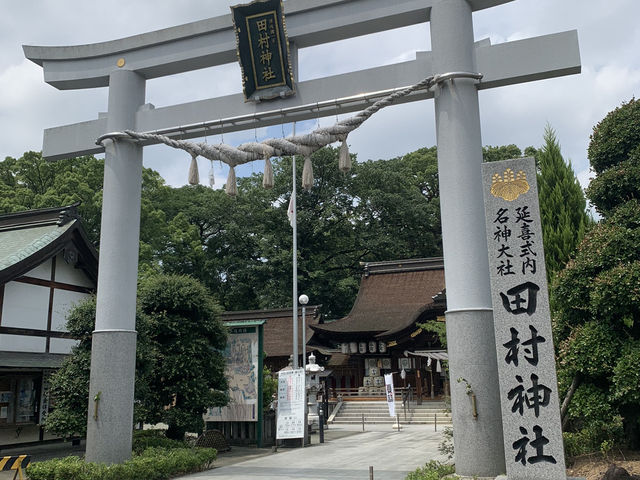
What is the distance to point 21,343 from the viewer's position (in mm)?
14469

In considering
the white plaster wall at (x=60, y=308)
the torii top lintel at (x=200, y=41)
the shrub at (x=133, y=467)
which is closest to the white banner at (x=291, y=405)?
the shrub at (x=133, y=467)

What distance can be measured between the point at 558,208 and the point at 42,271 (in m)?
12.9

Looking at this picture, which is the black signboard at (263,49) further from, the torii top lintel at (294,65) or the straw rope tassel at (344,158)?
the straw rope tassel at (344,158)

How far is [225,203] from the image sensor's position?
40188 mm

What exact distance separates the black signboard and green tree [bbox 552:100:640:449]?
5.80 metres

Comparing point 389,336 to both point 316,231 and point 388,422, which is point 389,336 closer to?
point 388,422

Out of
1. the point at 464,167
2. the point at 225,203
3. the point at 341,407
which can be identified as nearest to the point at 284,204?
the point at 225,203

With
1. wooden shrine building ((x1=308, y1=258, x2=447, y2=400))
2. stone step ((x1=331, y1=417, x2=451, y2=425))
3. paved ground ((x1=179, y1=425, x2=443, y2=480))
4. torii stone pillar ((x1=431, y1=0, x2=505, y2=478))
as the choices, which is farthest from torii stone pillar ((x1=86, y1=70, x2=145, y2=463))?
wooden shrine building ((x1=308, y1=258, x2=447, y2=400))

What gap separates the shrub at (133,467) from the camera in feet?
31.1

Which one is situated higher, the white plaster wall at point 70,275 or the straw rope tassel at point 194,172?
the straw rope tassel at point 194,172

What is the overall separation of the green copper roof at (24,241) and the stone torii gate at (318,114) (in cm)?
348

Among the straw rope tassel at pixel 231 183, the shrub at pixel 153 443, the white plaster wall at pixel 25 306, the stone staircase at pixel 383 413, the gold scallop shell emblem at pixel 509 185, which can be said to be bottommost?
the stone staircase at pixel 383 413

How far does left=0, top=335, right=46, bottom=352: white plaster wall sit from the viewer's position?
14.1m

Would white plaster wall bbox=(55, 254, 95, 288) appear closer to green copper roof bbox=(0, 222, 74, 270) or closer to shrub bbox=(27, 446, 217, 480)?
green copper roof bbox=(0, 222, 74, 270)
